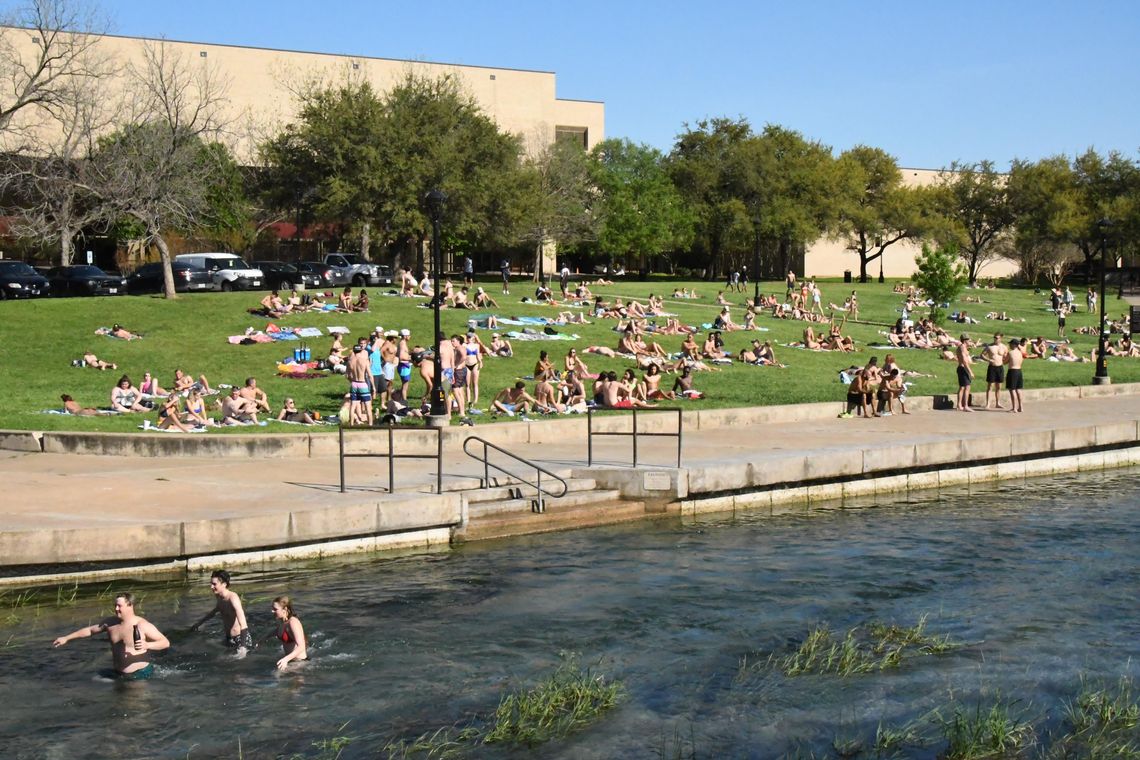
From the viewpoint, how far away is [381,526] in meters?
16.5

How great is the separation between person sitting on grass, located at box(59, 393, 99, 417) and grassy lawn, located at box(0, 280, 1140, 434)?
39 centimetres

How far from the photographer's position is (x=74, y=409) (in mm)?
23422

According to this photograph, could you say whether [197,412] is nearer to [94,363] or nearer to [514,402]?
[514,402]

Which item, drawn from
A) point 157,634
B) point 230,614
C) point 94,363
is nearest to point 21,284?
point 94,363

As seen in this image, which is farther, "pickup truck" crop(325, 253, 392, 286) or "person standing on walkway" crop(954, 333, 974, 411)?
"pickup truck" crop(325, 253, 392, 286)

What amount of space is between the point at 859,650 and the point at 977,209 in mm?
83058

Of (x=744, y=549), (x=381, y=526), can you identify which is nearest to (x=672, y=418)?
(x=744, y=549)

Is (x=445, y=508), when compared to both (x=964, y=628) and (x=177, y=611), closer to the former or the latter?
(x=177, y=611)

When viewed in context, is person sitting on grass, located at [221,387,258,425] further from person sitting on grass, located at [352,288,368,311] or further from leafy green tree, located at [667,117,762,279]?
leafy green tree, located at [667,117,762,279]

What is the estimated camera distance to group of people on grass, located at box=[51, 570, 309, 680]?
474 inches

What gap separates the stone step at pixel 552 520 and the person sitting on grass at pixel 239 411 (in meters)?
6.86

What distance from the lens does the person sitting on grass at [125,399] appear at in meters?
24.1

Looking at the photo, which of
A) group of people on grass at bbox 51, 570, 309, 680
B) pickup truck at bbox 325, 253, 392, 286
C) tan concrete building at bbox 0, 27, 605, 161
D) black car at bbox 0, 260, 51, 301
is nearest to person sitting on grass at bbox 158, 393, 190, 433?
group of people on grass at bbox 51, 570, 309, 680

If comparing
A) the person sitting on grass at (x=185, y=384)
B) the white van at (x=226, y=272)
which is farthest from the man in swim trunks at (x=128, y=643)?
the white van at (x=226, y=272)
